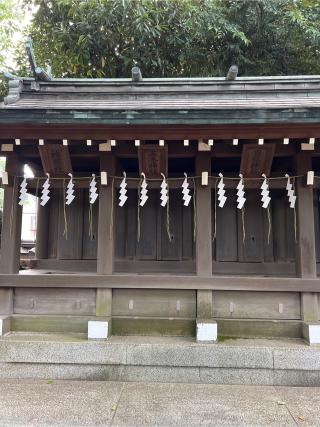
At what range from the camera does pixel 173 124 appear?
378 centimetres

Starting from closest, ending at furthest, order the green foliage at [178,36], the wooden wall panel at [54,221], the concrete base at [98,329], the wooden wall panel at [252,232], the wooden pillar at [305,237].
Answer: the concrete base at [98,329], the wooden pillar at [305,237], the wooden wall panel at [252,232], the wooden wall panel at [54,221], the green foliage at [178,36]

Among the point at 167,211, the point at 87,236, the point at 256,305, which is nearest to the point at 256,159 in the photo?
the point at 167,211

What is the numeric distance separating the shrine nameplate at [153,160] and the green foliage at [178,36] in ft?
19.2

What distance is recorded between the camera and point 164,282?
4.28 metres

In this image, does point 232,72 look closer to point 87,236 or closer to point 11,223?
point 87,236

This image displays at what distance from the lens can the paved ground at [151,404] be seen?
115 inches

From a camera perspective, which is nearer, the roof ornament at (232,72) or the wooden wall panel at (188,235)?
the wooden wall panel at (188,235)

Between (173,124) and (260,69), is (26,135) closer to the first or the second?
(173,124)

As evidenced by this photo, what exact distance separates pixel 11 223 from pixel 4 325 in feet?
4.60

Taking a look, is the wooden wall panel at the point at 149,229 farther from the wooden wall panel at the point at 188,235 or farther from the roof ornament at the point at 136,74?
the roof ornament at the point at 136,74

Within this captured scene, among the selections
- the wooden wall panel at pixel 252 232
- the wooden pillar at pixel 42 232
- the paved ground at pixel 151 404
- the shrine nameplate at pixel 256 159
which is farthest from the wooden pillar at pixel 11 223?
the wooden wall panel at pixel 252 232

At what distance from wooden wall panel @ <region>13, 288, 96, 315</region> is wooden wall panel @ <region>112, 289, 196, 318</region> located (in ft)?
1.27

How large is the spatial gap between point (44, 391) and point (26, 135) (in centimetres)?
311

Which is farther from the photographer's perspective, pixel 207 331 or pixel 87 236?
pixel 87 236
